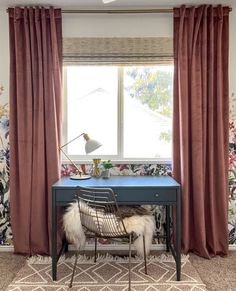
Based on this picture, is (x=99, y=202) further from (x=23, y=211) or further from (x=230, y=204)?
(x=230, y=204)

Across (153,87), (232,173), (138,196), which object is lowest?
(138,196)

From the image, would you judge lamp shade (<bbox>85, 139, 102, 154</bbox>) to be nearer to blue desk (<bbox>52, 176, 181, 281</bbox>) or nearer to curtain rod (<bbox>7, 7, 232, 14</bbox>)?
blue desk (<bbox>52, 176, 181, 281</bbox>)

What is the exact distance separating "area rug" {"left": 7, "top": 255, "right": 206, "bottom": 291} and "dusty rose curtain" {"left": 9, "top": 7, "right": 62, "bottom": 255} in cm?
36

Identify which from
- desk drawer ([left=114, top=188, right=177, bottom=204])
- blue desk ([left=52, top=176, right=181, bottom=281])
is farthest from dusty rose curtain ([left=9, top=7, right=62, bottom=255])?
desk drawer ([left=114, top=188, right=177, bottom=204])

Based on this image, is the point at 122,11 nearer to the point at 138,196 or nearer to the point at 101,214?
the point at 138,196

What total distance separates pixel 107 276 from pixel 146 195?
0.75 metres

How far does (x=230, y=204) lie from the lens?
9.71ft

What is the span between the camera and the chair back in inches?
88.7

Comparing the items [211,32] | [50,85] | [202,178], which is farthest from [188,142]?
[50,85]

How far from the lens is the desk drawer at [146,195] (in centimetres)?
243

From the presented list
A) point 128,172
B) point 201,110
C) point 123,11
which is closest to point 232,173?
point 201,110

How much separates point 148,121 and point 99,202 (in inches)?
44.4

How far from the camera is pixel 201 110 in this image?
275cm

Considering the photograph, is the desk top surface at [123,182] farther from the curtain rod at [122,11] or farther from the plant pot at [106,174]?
the curtain rod at [122,11]
